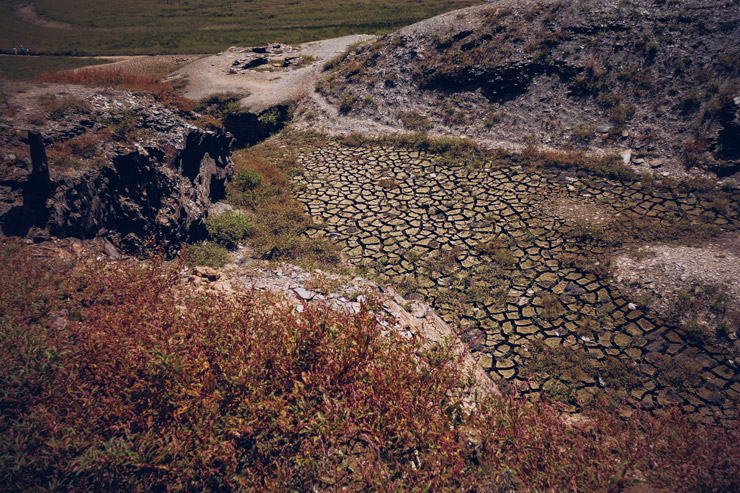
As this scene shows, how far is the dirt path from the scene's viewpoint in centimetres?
1905

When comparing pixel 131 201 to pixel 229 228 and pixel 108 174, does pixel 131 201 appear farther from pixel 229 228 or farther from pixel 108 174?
pixel 229 228

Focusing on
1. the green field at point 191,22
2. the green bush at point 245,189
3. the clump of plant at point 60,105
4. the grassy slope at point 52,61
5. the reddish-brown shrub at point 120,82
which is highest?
the green field at point 191,22

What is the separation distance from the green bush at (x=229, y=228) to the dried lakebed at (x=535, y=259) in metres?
2.05

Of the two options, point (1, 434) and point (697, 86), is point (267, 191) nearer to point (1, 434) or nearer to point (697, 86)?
point (1, 434)

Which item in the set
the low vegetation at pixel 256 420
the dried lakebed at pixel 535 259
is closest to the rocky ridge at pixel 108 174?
the low vegetation at pixel 256 420

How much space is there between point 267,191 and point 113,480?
9.77 m

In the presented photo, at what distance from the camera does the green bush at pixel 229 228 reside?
9.16m

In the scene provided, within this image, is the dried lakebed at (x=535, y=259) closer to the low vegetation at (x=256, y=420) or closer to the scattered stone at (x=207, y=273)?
the low vegetation at (x=256, y=420)

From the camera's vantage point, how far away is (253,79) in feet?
71.2

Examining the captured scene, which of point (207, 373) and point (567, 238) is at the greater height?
point (207, 373)

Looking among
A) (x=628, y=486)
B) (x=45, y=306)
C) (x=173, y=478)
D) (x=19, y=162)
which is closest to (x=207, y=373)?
(x=173, y=478)

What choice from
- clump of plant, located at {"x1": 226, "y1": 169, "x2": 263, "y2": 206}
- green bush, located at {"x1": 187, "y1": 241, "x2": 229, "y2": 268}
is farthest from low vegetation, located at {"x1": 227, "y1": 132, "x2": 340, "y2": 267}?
green bush, located at {"x1": 187, "y1": 241, "x2": 229, "y2": 268}

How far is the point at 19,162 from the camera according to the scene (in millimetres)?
6332

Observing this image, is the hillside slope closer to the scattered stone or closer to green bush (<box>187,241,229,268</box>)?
green bush (<box>187,241,229,268</box>)
